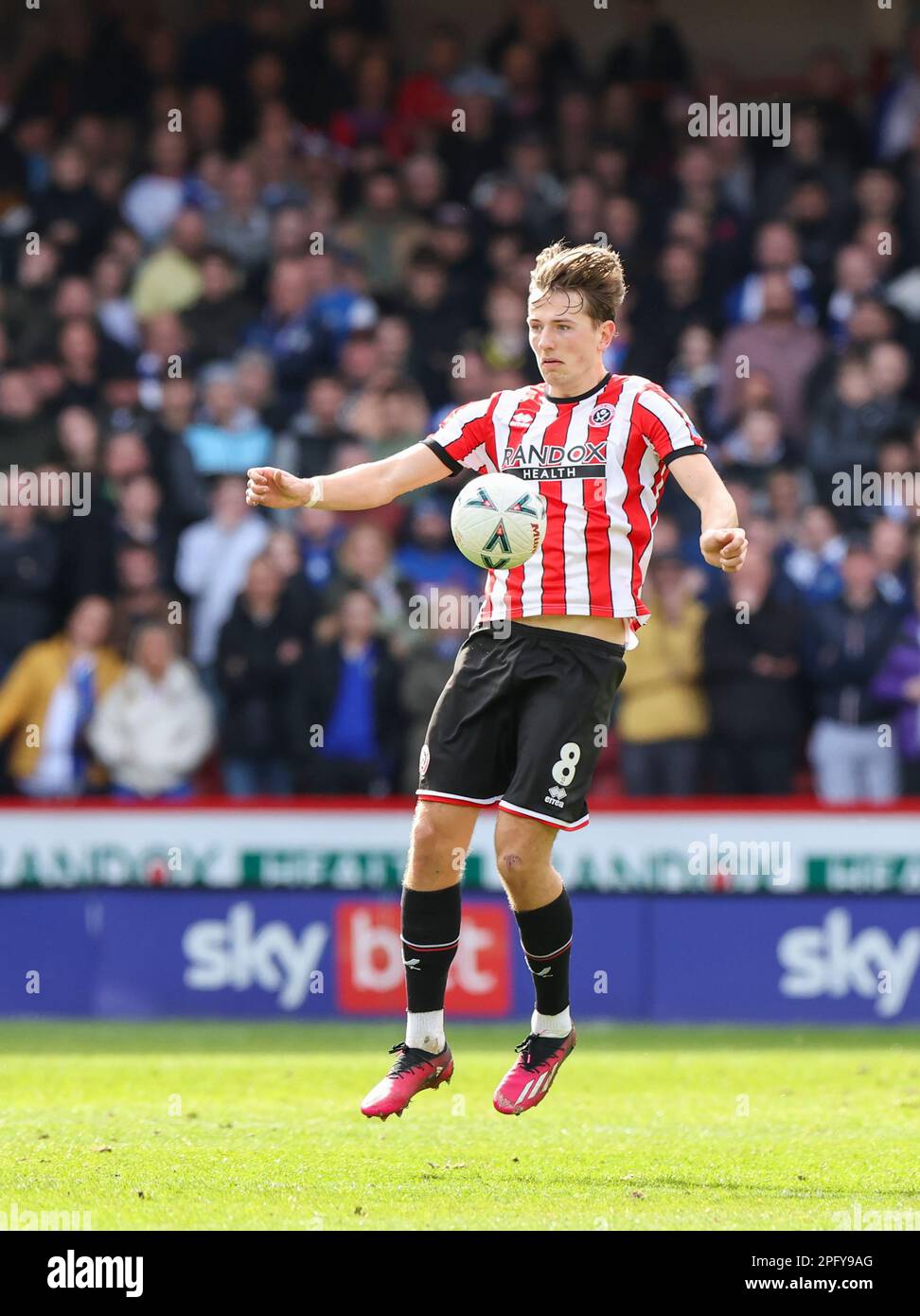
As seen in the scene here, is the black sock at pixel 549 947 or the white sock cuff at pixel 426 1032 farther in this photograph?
the black sock at pixel 549 947

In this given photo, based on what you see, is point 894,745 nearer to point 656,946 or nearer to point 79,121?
point 656,946

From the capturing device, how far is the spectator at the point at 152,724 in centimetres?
1169

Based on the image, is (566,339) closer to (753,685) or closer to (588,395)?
(588,395)

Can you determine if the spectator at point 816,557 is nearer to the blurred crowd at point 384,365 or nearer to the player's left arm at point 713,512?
the blurred crowd at point 384,365

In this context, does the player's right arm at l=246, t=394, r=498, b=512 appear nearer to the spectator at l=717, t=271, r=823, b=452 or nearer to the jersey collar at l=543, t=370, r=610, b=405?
the jersey collar at l=543, t=370, r=610, b=405

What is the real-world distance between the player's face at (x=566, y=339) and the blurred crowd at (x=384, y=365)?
5205 millimetres

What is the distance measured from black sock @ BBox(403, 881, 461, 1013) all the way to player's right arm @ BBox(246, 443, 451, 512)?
4.14ft

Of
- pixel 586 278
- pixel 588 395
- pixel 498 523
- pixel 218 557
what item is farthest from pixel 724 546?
pixel 218 557

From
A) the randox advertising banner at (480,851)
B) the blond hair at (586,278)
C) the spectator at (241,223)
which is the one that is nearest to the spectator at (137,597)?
the randox advertising banner at (480,851)

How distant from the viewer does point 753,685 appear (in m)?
11.6

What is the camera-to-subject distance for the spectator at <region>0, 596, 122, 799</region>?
11.8m

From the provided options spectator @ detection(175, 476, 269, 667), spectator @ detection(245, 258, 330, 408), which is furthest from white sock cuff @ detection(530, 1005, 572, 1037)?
spectator @ detection(245, 258, 330, 408)

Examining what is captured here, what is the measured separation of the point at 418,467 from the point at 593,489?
0.59 meters
